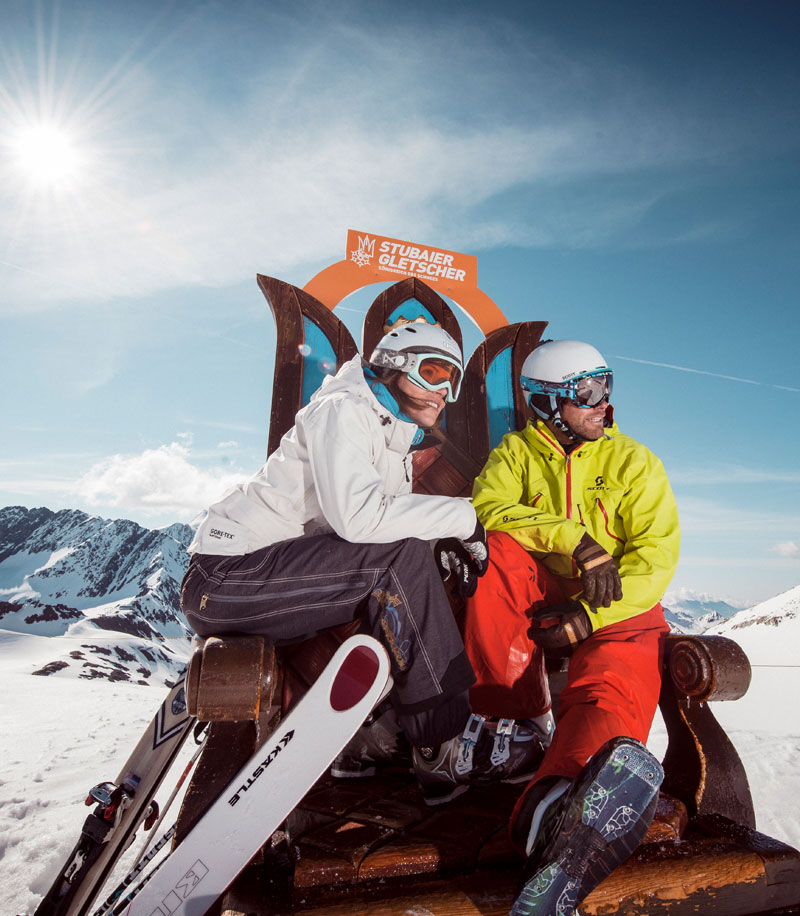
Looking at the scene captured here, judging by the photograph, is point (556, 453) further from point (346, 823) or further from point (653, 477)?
point (346, 823)

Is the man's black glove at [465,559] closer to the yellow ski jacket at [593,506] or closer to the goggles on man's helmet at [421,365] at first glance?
the yellow ski jacket at [593,506]

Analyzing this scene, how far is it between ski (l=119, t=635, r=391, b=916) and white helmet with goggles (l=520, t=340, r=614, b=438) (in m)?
1.36

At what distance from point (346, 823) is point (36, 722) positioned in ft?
16.8

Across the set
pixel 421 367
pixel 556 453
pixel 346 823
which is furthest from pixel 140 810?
pixel 556 453

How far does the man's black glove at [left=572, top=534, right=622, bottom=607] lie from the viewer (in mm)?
2115

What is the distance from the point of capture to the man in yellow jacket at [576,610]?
1271 mm

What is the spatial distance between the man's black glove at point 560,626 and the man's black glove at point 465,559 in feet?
0.94

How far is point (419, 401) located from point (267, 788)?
1.41 m

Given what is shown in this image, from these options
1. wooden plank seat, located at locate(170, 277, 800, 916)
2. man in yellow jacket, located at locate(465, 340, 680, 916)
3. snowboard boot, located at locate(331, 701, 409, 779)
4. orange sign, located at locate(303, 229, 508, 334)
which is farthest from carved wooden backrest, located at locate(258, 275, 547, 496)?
wooden plank seat, located at locate(170, 277, 800, 916)

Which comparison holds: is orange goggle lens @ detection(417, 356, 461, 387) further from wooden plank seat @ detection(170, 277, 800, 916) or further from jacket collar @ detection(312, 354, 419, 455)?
wooden plank seat @ detection(170, 277, 800, 916)

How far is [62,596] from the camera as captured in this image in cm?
18962

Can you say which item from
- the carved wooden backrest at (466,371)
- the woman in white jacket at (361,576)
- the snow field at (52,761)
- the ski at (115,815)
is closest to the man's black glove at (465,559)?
the woman in white jacket at (361,576)

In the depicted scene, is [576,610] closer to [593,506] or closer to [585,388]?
[593,506]

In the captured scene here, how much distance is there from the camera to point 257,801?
5.20 feet
